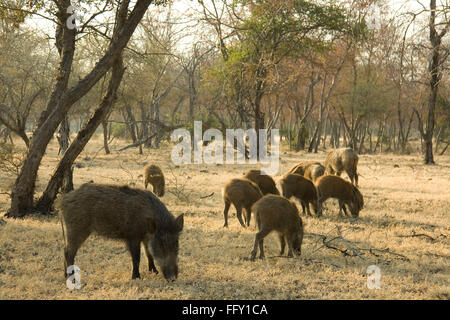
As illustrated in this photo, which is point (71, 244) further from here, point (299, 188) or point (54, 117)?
point (299, 188)

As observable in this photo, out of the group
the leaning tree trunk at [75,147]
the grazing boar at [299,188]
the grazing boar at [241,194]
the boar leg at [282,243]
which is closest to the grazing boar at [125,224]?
the boar leg at [282,243]

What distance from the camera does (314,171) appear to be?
11.8 m

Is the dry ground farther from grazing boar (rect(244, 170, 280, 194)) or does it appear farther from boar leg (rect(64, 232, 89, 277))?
grazing boar (rect(244, 170, 280, 194))

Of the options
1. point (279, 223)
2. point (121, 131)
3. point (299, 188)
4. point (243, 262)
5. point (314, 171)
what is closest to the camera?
point (243, 262)

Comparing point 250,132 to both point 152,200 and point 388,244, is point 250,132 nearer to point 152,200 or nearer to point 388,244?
point 388,244

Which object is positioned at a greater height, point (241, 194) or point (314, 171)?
point (314, 171)

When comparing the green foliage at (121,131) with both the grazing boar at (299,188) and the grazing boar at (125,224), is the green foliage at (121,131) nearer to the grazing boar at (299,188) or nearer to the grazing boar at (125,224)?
the grazing boar at (299,188)

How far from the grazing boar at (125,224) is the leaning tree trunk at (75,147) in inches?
162

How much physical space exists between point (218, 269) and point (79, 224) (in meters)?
1.92

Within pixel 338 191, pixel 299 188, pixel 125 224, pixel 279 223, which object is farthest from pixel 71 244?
pixel 338 191

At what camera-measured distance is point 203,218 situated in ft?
31.0

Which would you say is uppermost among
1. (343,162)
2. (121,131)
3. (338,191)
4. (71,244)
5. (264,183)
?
(121,131)

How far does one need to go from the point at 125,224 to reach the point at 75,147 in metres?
4.60

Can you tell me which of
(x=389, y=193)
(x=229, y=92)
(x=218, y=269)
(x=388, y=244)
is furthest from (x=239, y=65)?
(x=218, y=269)
